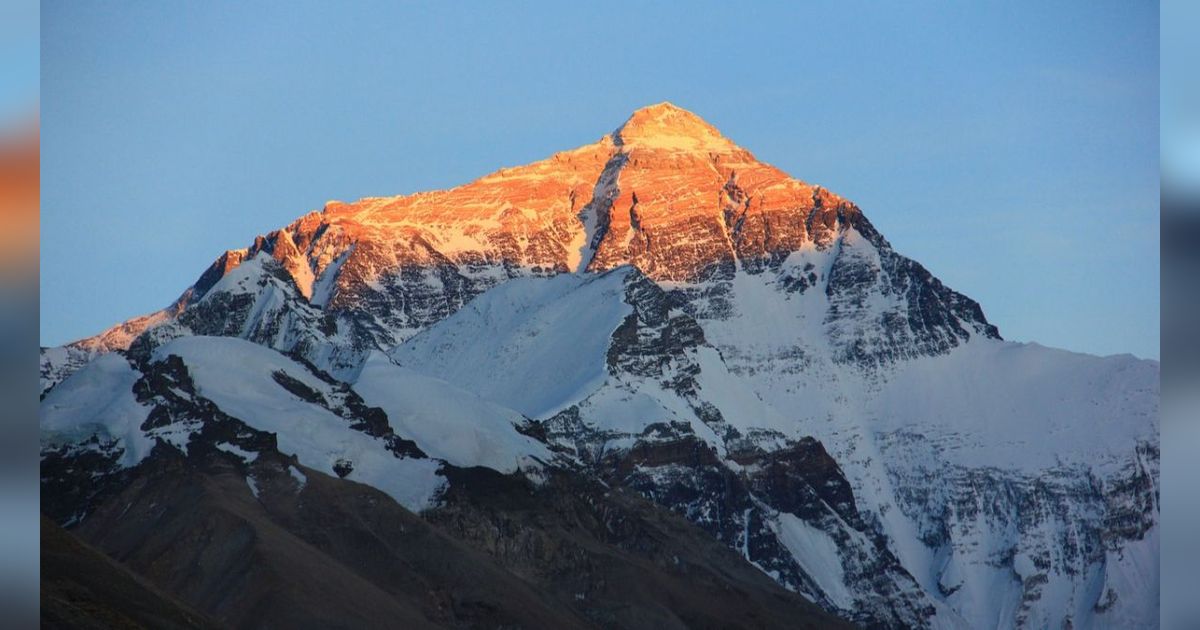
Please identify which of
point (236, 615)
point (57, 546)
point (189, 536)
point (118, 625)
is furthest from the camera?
point (189, 536)

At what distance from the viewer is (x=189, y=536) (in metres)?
198
